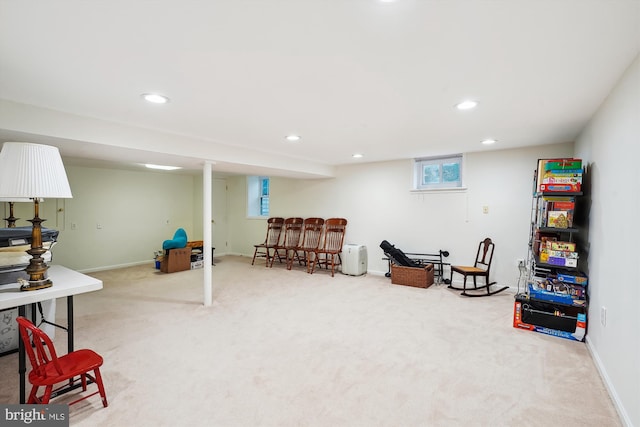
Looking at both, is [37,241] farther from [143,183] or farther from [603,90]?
[143,183]

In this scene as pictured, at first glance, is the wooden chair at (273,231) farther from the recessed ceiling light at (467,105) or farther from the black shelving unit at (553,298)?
the recessed ceiling light at (467,105)

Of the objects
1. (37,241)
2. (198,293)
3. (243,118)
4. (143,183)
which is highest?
(243,118)

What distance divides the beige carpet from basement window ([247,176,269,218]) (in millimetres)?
3665

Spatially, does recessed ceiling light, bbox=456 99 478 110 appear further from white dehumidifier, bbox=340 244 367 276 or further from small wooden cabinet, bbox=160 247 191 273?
small wooden cabinet, bbox=160 247 191 273

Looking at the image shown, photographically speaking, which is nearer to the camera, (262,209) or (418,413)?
(418,413)

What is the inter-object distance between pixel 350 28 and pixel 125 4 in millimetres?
944

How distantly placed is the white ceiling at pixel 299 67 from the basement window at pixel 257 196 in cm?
424

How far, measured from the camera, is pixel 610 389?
6.66ft

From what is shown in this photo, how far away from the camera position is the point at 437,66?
70.9 inches

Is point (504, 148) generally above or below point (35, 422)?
above

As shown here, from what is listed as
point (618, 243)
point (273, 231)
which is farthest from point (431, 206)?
point (273, 231)

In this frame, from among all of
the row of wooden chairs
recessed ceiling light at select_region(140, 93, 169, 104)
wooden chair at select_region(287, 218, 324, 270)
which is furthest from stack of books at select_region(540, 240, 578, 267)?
wooden chair at select_region(287, 218, 324, 270)

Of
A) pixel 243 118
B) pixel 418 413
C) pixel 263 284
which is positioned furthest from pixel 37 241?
pixel 263 284

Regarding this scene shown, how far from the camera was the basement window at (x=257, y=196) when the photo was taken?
7.63m
